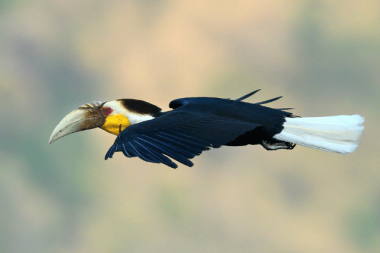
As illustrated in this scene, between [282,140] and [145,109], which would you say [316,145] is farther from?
[145,109]

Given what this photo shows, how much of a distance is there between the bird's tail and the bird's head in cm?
152

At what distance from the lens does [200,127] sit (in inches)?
183

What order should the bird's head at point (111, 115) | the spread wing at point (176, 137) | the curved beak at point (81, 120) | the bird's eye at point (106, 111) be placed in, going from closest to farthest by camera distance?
the spread wing at point (176, 137)
the curved beak at point (81, 120)
the bird's head at point (111, 115)
the bird's eye at point (106, 111)

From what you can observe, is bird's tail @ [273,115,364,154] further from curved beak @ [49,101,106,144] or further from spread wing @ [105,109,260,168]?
curved beak @ [49,101,106,144]

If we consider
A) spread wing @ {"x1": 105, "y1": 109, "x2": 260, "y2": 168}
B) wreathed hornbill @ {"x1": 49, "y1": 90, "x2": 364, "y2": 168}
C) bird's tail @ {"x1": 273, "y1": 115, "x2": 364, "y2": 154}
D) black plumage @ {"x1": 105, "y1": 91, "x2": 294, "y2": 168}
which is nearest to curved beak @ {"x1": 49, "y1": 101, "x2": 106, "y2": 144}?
wreathed hornbill @ {"x1": 49, "y1": 90, "x2": 364, "y2": 168}

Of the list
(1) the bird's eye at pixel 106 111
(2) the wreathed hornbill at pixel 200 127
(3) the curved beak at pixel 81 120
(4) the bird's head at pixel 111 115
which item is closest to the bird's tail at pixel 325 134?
(2) the wreathed hornbill at pixel 200 127

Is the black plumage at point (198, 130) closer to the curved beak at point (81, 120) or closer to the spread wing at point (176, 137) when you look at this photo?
the spread wing at point (176, 137)

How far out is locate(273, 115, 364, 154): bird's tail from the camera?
15.9ft

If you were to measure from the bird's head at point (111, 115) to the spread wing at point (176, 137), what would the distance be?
0.82m

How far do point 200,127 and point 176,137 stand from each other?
0.93ft

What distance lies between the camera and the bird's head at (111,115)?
18.3ft

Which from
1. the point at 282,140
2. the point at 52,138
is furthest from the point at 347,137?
the point at 52,138

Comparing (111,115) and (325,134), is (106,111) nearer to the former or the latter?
(111,115)

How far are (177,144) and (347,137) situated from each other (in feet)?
5.51
